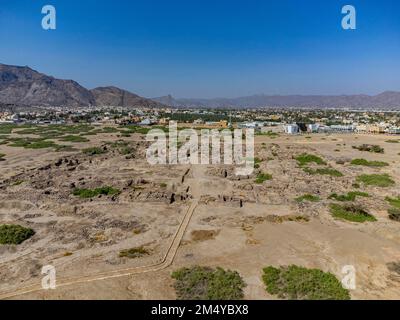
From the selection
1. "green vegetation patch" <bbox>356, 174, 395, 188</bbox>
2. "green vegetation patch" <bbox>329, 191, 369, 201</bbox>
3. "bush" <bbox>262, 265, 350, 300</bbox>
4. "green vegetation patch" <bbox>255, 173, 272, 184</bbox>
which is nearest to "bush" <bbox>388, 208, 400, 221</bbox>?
"green vegetation patch" <bbox>329, 191, 369, 201</bbox>

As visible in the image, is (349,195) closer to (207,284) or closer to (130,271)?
(207,284)

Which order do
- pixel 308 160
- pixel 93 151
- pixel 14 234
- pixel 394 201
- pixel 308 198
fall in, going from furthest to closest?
1. pixel 93 151
2. pixel 308 160
3. pixel 308 198
4. pixel 394 201
5. pixel 14 234

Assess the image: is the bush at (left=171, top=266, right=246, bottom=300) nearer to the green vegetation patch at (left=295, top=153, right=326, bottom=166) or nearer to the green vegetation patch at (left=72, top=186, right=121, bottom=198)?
the green vegetation patch at (left=72, top=186, right=121, bottom=198)

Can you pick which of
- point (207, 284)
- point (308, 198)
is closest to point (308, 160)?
point (308, 198)

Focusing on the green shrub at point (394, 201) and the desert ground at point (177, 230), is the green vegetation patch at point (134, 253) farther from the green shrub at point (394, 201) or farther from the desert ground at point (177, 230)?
the green shrub at point (394, 201)

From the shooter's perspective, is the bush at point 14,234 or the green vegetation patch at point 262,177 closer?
the bush at point 14,234

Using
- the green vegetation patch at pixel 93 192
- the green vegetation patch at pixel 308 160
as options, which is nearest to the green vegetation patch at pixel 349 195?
the green vegetation patch at pixel 308 160
